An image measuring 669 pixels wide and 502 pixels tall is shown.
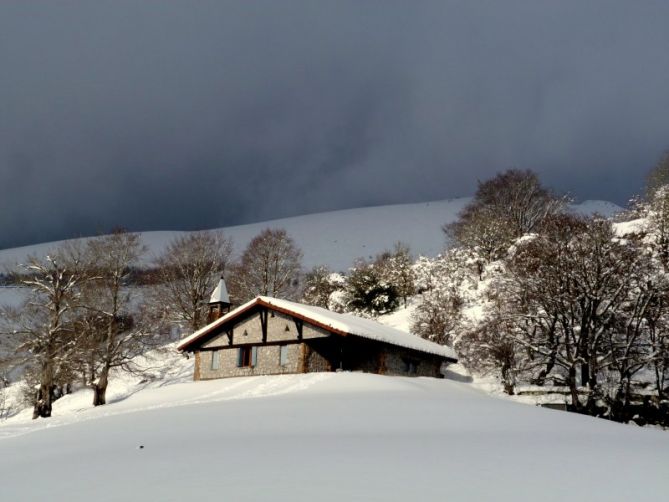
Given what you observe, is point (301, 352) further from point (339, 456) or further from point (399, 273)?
point (399, 273)

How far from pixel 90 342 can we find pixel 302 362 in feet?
44.6

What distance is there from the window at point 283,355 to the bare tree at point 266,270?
61.7ft

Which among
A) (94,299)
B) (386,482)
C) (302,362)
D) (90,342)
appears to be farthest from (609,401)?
(94,299)

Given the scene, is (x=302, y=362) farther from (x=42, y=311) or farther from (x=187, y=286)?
(x=187, y=286)

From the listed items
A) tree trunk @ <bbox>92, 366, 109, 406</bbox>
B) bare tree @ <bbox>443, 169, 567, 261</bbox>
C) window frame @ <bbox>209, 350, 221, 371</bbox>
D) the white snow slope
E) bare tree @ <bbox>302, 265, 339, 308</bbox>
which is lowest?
tree trunk @ <bbox>92, 366, 109, 406</bbox>

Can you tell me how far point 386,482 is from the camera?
867 cm

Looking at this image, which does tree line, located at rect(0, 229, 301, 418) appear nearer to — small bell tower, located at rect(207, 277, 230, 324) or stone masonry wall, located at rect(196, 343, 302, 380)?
small bell tower, located at rect(207, 277, 230, 324)

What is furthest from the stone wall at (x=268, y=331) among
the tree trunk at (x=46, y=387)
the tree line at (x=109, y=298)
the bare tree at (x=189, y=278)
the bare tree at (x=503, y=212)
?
the bare tree at (x=503, y=212)


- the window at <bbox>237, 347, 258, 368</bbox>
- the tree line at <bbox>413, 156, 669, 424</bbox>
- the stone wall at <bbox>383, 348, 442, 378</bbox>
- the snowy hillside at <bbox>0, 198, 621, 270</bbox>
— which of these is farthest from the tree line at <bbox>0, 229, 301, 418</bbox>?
the tree line at <bbox>413, 156, 669, 424</bbox>

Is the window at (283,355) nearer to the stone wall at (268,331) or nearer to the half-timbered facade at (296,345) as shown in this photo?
the half-timbered facade at (296,345)

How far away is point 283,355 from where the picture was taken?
34.9m

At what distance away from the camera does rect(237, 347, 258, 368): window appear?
36.1 metres

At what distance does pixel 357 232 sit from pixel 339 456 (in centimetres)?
8409

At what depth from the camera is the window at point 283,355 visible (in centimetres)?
3471
